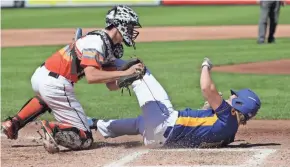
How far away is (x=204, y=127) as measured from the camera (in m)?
7.27

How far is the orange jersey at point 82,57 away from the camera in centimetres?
717

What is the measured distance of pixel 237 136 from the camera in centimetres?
837

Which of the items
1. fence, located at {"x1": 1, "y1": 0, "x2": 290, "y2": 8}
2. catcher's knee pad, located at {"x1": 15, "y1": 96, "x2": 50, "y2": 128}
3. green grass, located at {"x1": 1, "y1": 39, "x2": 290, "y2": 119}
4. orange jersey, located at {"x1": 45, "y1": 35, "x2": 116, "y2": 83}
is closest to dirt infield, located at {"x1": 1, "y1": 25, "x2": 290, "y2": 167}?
catcher's knee pad, located at {"x1": 15, "y1": 96, "x2": 50, "y2": 128}

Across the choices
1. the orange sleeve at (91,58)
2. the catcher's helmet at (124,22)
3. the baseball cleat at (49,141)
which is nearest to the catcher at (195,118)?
the orange sleeve at (91,58)

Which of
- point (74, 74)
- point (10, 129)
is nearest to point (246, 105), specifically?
point (74, 74)

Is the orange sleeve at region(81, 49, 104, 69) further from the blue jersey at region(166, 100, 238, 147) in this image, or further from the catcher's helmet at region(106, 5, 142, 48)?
the blue jersey at region(166, 100, 238, 147)

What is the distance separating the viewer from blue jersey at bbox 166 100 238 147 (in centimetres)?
721

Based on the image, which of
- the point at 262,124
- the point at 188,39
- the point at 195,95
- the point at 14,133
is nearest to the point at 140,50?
the point at 188,39

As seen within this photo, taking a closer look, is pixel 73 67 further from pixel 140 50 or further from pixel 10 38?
pixel 10 38

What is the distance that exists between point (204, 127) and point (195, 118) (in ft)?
0.41

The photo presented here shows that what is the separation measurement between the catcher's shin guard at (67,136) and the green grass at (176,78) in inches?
88.8

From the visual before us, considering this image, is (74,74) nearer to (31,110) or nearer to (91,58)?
(91,58)

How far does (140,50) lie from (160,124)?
11.5 m

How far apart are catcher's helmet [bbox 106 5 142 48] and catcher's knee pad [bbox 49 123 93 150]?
3.18ft
